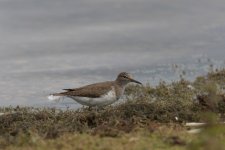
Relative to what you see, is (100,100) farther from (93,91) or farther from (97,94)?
(93,91)

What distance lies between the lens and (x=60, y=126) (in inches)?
466

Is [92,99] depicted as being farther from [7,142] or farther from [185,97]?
[7,142]

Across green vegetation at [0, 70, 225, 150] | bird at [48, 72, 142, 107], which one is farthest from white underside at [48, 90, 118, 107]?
green vegetation at [0, 70, 225, 150]

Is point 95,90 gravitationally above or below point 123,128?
above

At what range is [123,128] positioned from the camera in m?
10.9

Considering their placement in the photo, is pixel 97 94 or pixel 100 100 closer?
pixel 100 100

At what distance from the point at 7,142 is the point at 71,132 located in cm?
131

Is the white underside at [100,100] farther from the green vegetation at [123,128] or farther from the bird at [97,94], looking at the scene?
the green vegetation at [123,128]

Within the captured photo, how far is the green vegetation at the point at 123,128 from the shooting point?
9.41m

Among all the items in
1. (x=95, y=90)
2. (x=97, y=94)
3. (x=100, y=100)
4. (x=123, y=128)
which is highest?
(x=95, y=90)

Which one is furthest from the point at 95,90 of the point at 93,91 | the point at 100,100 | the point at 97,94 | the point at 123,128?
the point at 123,128

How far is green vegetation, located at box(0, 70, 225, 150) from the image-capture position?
9.41m

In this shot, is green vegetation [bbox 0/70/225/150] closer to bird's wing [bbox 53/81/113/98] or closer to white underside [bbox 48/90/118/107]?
white underside [bbox 48/90/118/107]

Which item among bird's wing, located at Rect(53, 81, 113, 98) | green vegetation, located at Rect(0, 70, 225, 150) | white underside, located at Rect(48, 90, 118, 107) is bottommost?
green vegetation, located at Rect(0, 70, 225, 150)
